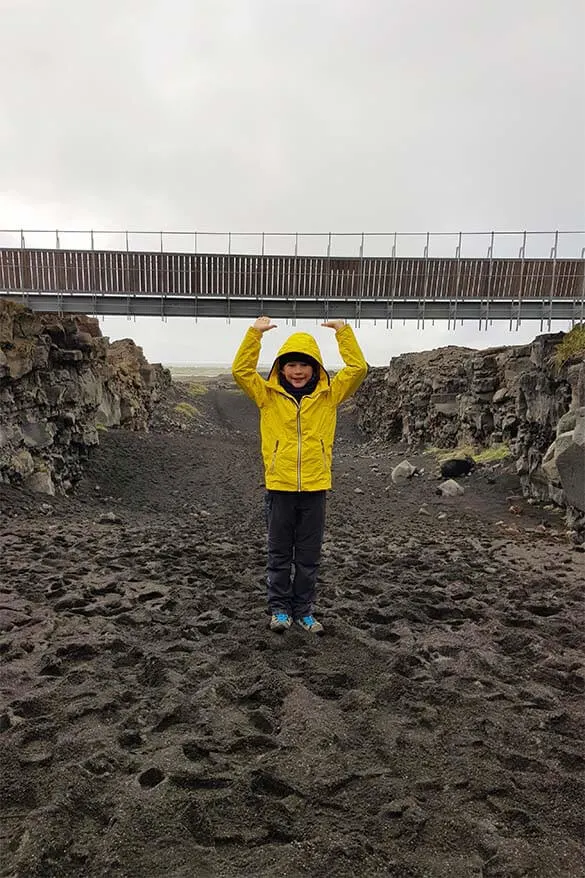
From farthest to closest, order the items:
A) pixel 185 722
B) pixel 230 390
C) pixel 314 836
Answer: pixel 230 390 → pixel 185 722 → pixel 314 836

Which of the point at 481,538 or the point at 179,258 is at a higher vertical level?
the point at 179,258

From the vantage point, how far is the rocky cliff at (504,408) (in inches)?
353

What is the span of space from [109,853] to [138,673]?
5.69ft

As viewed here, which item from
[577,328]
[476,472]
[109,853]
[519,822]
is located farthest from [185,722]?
[476,472]

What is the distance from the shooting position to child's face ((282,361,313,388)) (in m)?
4.97

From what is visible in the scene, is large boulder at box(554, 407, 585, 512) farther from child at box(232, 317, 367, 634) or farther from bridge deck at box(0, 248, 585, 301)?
bridge deck at box(0, 248, 585, 301)

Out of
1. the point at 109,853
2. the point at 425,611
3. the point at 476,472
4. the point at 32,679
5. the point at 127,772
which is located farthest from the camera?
the point at 476,472

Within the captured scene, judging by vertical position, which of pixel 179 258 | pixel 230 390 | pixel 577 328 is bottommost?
pixel 230 390

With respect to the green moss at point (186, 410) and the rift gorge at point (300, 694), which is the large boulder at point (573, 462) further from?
the green moss at point (186, 410)

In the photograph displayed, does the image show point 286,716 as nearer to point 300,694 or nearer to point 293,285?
point 300,694

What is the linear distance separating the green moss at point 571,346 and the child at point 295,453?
703 centimetres

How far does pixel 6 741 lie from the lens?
3160 mm

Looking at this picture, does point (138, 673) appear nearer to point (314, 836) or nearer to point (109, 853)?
point (109, 853)

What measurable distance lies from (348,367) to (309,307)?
1330 cm
